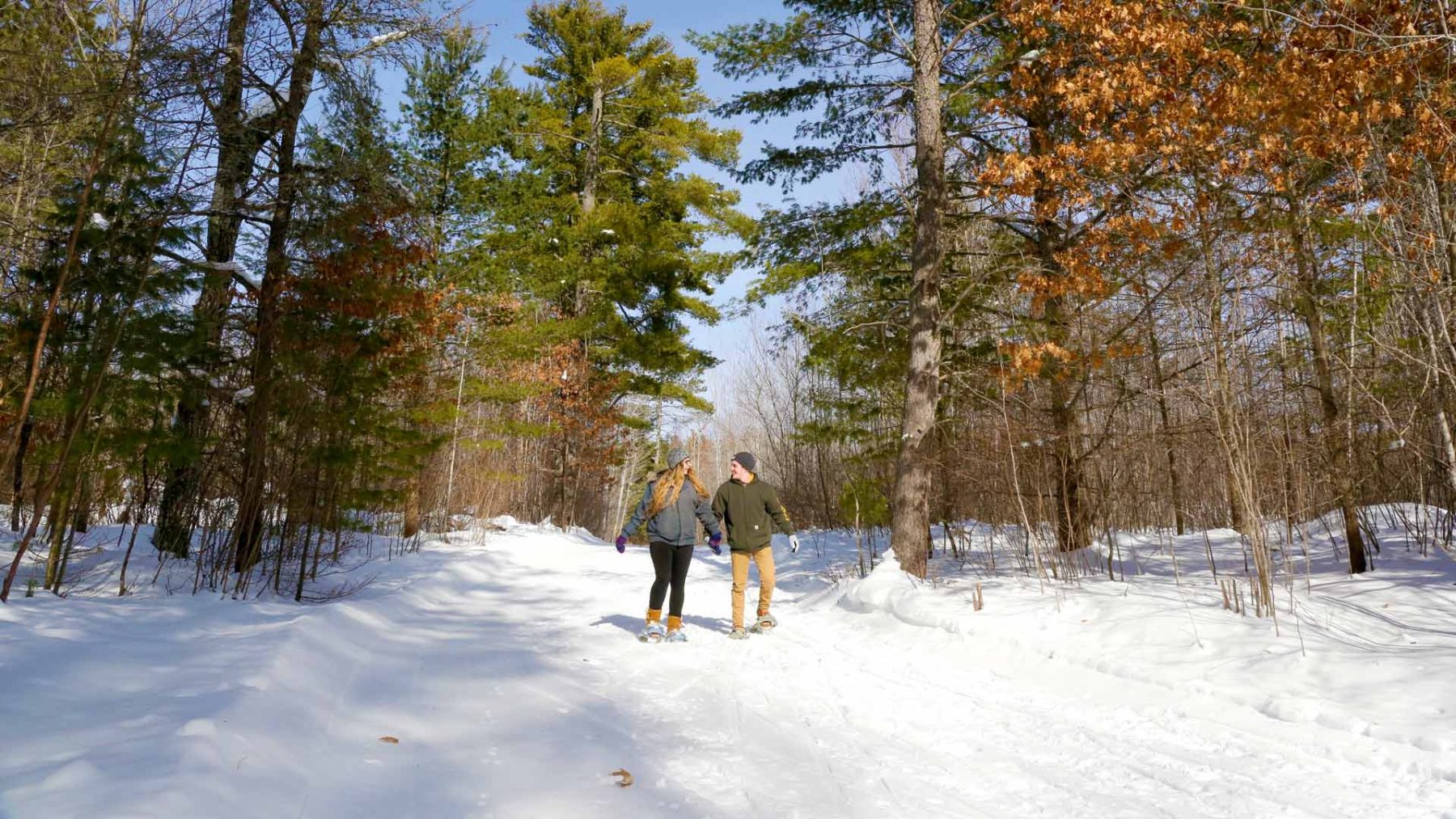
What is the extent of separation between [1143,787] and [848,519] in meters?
13.4

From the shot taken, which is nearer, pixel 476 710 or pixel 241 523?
pixel 476 710

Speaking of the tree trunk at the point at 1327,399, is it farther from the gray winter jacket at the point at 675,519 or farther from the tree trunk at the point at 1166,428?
the gray winter jacket at the point at 675,519

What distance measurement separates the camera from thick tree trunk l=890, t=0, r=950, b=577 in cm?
1030

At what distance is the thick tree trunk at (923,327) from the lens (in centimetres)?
Answer: 1030

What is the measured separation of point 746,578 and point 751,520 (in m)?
0.68

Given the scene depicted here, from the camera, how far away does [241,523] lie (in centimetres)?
786

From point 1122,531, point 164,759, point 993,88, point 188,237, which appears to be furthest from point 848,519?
point 164,759

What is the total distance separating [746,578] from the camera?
820 cm

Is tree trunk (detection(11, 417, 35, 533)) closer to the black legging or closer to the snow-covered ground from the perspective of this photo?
the snow-covered ground

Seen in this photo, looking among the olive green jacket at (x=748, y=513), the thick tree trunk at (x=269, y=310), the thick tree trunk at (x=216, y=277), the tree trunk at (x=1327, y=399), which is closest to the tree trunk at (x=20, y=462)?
the thick tree trunk at (x=216, y=277)

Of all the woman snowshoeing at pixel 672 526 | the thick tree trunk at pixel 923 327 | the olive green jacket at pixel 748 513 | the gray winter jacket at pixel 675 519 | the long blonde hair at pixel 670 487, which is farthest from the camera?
the thick tree trunk at pixel 923 327

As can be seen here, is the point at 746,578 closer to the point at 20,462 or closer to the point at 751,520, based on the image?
the point at 751,520

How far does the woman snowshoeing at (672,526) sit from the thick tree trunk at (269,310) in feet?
12.3

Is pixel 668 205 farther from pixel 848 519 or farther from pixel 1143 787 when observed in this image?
pixel 1143 787
